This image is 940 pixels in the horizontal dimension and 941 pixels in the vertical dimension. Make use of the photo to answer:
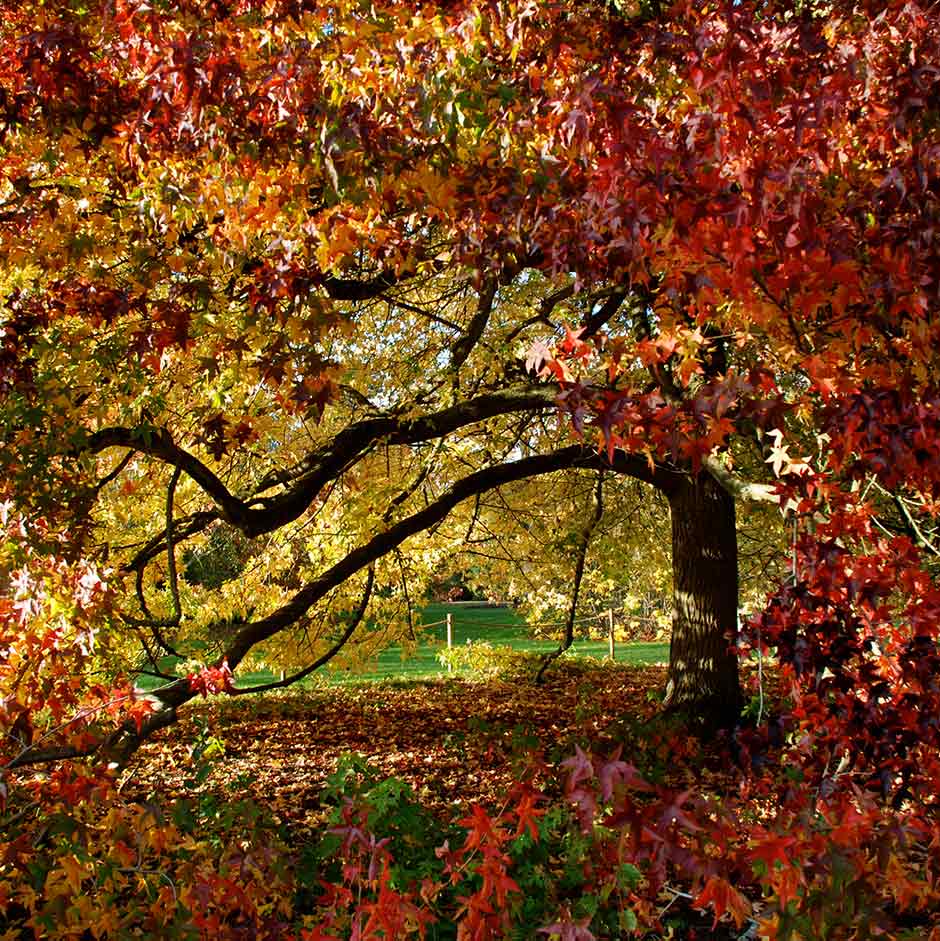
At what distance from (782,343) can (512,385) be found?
3311 mm

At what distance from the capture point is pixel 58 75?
382 cm

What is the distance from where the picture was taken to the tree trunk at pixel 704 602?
8102mm

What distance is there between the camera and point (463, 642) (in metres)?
25.0

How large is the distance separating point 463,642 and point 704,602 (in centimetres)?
1726

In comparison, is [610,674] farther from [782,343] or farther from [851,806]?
[851,806]

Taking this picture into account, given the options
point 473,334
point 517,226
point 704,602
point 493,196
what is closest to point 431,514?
point 473,334

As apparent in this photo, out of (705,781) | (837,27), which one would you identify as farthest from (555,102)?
(705,781)

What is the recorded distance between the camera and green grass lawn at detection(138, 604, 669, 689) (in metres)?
16.0

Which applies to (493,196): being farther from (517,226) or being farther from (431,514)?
(431,514)

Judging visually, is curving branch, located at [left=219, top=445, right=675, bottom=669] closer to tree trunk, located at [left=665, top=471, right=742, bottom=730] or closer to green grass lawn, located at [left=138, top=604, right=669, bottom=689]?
tree trunk, located at [left=665, top=471, right=742, bottom=730]

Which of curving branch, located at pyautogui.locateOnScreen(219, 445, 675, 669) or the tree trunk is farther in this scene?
the tree trunk

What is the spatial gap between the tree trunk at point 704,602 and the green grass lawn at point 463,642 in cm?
321

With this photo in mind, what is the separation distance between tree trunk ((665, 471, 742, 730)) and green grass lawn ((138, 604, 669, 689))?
3213 millimetres

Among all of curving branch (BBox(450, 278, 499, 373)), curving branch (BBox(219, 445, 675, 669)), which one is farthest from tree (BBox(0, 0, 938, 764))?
curving branch (BBox(219, 445, 675, 669))
